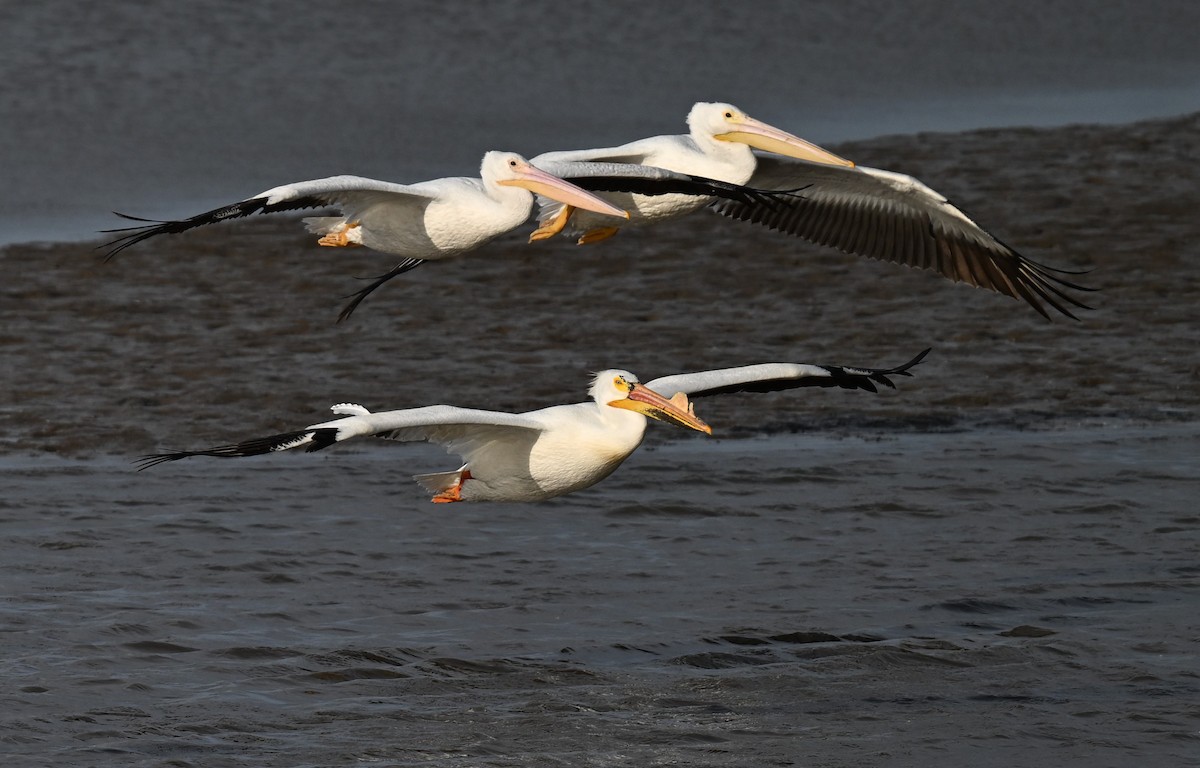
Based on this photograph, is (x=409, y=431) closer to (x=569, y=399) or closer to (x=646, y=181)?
(x=646, y=181)

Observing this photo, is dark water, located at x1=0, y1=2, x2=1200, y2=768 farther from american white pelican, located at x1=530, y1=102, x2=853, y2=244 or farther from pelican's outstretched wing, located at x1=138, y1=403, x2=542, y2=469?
american white pelican, located at x1=530, y1=102, x2=853, y2=244

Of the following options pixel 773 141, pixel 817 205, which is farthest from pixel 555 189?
pixel 817 205

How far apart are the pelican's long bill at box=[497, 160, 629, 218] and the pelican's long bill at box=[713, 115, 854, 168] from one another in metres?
1.23

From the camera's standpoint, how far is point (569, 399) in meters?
13.2

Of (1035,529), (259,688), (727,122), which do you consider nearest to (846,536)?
(1035,529)

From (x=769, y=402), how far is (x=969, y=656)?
4.33 m

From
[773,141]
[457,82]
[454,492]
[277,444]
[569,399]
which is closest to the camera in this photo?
[277,444]

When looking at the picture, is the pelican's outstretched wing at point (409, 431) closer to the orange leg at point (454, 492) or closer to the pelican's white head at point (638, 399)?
the orange leg at point (454, 492)

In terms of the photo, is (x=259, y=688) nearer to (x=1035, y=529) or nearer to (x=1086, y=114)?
(x=1035, y=529)

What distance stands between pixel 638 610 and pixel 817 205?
2483mm

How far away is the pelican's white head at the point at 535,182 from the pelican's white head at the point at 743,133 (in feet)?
3.97

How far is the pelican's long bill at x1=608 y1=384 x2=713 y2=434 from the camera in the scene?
871 cm

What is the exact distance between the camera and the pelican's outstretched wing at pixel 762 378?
913 centimetres

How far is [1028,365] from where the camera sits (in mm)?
14188
